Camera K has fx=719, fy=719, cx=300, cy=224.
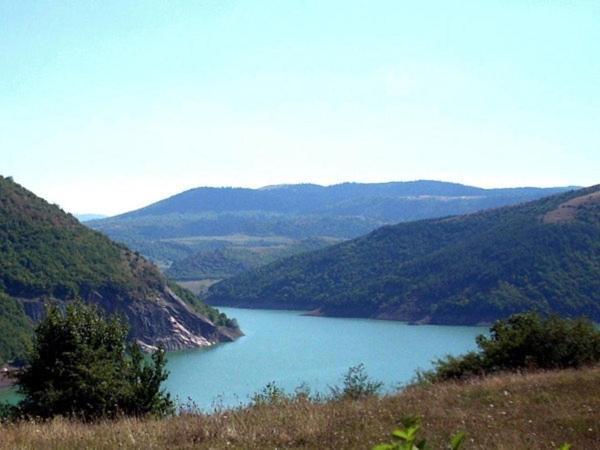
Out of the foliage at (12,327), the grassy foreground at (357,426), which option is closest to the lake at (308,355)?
the foliage at (12,327)

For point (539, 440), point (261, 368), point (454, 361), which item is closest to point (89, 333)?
point (454, 361)

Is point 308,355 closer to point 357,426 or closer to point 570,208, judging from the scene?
point 357,426

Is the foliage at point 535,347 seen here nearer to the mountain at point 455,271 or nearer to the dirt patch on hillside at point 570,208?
the mountain at point 455,271

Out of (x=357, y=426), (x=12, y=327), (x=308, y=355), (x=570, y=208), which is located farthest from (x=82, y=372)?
(x=570, y=208)

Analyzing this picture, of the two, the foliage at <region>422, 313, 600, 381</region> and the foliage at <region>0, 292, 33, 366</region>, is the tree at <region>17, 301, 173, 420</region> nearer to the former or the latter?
the foliage at <region>422, 313, 600, 381</region>

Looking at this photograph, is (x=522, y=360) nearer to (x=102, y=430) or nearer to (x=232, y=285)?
(x=102, y=430)

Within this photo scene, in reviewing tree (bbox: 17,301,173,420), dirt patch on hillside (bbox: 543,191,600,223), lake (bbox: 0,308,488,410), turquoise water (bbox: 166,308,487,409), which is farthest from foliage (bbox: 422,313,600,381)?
dirt patch on hillside (bbox: 543,191,600,223)
